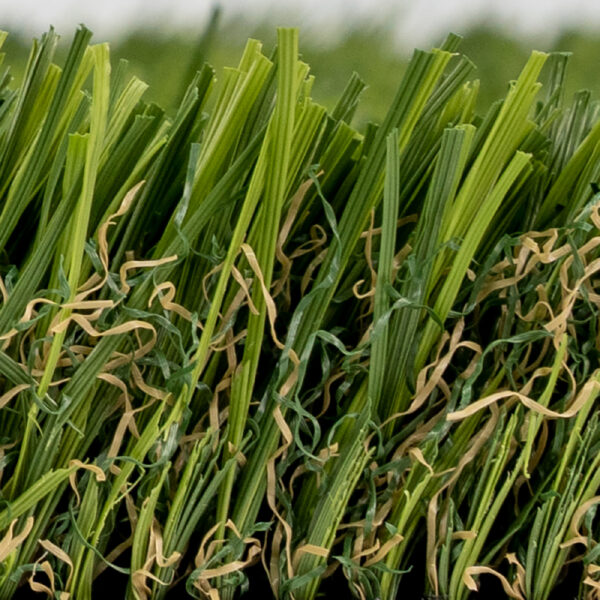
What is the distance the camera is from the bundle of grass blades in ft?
1.23

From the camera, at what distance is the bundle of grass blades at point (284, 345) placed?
38 cm

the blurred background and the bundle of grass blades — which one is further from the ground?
the blurred background

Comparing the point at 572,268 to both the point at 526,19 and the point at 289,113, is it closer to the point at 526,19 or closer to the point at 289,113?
the point at 289,113

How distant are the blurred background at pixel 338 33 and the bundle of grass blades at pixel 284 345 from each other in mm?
181

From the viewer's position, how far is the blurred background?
0.60m

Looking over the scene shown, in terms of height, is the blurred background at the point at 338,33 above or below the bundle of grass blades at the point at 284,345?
above

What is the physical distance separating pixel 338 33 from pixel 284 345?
0.31m

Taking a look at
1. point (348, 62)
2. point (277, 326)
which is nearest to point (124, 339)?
point (277, 326)

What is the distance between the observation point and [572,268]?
400mm

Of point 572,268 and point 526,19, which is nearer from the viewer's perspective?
point 572,268

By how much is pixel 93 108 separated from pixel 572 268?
0.24m

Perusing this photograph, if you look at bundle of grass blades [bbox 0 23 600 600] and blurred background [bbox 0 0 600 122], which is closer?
bundle of grass blades [bbox 0 23 600 600]

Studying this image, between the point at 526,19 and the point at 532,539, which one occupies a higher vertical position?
the point at 526,19

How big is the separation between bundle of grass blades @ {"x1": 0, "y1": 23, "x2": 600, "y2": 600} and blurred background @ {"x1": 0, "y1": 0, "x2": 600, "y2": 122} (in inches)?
7.1
